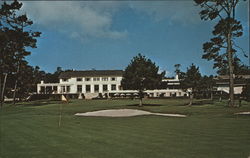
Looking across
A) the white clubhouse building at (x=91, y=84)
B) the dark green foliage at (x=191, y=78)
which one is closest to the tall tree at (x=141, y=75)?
the dark green foliage at (x=191, y=78)

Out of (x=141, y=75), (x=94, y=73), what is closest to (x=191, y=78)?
(x=141, y=75)

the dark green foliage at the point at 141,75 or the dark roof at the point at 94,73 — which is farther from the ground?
the dark roof at the point at 94,73

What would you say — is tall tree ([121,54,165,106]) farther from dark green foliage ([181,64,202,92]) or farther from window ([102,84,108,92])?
window ([102,84,108,92])

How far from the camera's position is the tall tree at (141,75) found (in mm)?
44969

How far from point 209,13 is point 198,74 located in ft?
63.7

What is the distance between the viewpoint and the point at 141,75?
45094 millimetres

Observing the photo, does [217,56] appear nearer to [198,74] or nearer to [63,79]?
[198,74]

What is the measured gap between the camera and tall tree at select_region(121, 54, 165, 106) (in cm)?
4497

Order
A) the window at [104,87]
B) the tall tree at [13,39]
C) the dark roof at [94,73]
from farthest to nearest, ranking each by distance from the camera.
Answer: the dark roof at [94,73] → the window at [104,87] → the tall tree at [13,39]

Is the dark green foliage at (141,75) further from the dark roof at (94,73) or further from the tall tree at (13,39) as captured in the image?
the dark roof at (94,73)

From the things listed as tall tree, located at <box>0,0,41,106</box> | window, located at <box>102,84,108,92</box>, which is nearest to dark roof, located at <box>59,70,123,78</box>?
window, located at <box>102,84,108,92</box>

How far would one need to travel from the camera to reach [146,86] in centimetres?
4562

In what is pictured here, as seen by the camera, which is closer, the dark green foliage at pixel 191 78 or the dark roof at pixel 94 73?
the dark green foliage at pixel 191 78

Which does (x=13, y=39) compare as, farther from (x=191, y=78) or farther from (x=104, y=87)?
(x=104, y=87)
